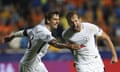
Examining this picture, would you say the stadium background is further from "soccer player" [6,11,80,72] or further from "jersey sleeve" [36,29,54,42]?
"jersey sleeve" [36,29,54,42]

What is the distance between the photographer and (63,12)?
16.5m

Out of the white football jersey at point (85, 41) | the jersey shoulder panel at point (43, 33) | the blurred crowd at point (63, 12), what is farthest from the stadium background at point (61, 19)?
the jersey shoulder panel at point (43, 33)

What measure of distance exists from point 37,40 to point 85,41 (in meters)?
0.84

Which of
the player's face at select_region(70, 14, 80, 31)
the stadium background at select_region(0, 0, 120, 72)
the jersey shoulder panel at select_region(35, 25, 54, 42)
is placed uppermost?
the player's face at select_region(70, 14, 80, 31)

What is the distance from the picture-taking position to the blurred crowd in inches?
648

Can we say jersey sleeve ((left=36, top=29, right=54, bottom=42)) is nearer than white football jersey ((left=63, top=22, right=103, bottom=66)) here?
Yes

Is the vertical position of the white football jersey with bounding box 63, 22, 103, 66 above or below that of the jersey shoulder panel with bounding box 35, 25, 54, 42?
below

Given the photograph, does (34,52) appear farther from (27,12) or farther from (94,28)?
(27,12)

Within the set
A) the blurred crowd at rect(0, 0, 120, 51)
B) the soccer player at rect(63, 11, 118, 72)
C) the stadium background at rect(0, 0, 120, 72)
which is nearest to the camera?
the soccer player at rect(63, 11, 118, 72)

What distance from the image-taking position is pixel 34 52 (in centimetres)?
1020

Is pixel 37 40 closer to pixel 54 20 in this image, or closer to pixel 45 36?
pixel 45 36

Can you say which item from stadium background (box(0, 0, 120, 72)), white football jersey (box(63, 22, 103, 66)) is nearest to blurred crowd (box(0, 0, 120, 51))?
stadium background (box(0, 0, 120, 72))

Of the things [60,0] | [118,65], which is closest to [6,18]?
[60,0]

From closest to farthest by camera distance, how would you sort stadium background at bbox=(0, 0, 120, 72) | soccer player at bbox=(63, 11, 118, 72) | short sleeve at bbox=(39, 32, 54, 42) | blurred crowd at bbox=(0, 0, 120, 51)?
short sleeve at bbox=(39, 32, 54, 42)
soccer player at bbox=(63, 11, 118, 72)
stadium background at bbox=(0, 0, 120, 72)
blurred crowd at bbox=(0, 0, 120, 51)
